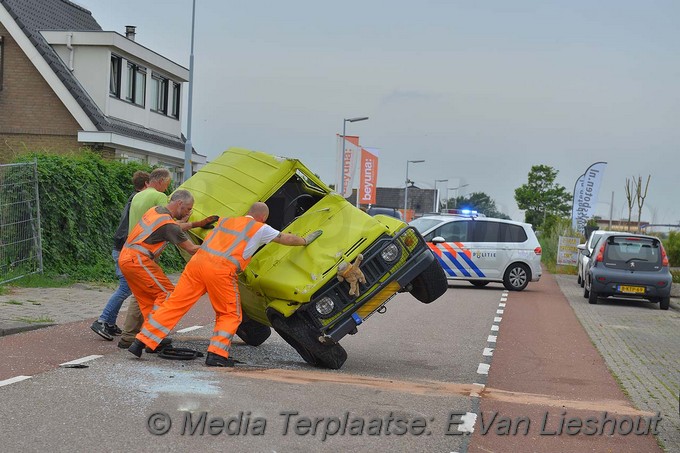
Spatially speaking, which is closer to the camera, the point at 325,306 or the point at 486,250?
the point at 325,306

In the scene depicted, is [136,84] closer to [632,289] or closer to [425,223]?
[425,223]

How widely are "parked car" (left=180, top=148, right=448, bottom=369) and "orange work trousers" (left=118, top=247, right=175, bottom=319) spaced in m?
0.54

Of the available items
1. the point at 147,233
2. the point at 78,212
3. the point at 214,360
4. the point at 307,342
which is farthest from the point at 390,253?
the point at 78,212

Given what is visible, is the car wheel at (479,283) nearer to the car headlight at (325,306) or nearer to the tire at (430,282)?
the tire at (430,282)

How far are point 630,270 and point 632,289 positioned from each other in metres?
0.47

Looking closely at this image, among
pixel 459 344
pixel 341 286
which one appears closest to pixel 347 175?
pixel 459 344

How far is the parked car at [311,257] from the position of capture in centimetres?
947

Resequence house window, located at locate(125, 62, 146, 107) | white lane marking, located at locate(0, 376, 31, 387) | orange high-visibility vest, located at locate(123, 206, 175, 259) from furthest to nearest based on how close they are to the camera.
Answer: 1. house window, located at locate(125, 62, 146, 107)
2. orange high-visibility vest, located at locate(123, 206, 175, 259)
3. white lane marking, located at locate(0, 376, 31, 387)

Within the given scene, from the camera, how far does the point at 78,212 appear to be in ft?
61.8

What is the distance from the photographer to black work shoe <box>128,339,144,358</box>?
9.42 meters

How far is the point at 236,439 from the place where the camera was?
6.50 m

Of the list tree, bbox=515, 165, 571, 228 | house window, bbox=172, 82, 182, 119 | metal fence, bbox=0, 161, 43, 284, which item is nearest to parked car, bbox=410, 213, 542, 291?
metal fence, bbox=0, 161, 43, 284

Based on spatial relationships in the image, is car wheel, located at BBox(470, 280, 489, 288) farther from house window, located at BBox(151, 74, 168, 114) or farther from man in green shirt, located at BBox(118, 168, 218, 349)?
man in green shirt, located at BBox(118, 168, 218, 349)

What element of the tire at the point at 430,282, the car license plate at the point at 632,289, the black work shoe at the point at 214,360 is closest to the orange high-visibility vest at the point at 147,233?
the black work shoe at the point at 214,360
